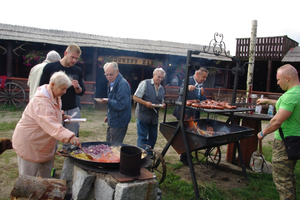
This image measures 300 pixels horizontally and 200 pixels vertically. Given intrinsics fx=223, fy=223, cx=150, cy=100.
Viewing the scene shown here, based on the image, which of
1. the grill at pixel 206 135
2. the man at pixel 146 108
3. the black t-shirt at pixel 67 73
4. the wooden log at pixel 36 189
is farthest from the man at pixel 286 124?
the black t-shirt at pixel 67 73

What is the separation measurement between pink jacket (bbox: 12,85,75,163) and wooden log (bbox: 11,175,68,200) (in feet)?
1.07

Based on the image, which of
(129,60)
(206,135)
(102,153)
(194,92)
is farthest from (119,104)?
(129,60)

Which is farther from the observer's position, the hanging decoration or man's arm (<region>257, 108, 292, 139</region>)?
the hanging decoration

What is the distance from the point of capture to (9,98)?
10336 millimetres

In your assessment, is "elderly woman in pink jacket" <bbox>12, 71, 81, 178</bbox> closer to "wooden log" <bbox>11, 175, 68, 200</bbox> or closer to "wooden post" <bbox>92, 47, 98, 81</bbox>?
"wooden log" <bbox>11, 175, 68, 200</bbox>

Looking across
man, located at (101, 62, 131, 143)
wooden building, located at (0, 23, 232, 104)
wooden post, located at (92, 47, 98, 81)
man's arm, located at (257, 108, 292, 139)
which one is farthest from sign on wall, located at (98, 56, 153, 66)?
man's arm, located at (257, 108, 292, 139)

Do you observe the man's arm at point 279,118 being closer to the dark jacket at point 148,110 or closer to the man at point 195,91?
the man at point 195,91

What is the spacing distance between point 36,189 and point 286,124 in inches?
130

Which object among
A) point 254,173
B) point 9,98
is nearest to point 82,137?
point 254,173

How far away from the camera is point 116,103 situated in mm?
3797

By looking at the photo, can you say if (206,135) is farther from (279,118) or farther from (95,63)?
(95,63)

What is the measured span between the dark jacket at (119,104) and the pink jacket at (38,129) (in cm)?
124

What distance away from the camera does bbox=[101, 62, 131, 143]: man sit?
383 cm

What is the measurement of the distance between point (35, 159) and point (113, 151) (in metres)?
1.02
